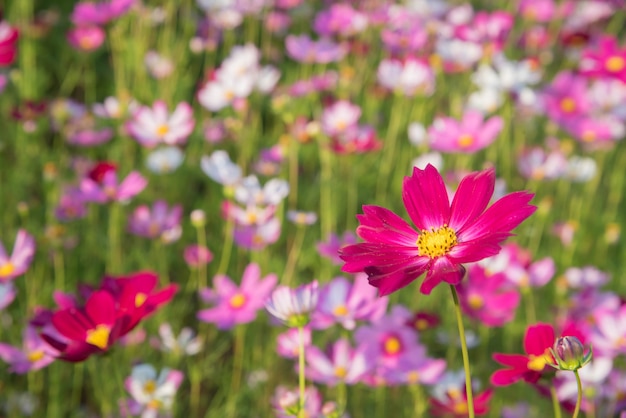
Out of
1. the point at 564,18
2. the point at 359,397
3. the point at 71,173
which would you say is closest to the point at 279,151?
the point at 71,173

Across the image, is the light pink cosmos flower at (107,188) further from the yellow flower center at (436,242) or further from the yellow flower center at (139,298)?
the yellow flower center at (436,242)

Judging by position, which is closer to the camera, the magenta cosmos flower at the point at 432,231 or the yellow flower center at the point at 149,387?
the magenta cosmos flower at the point at 432,231

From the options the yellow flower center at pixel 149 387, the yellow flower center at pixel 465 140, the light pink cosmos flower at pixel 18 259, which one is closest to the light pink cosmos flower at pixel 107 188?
the light pink cosmos flower at pixel 18 259

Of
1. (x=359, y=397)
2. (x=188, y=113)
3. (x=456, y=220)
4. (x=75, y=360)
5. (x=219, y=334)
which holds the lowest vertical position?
(x=219, y=334)

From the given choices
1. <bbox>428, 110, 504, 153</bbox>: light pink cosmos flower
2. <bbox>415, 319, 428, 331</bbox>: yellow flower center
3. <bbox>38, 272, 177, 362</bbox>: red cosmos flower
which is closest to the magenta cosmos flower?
<bbox>38, 272, 177, 362</bbox>: red cosmos flower

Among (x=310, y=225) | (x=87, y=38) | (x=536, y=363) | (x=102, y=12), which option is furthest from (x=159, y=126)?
(x=536, y=363)

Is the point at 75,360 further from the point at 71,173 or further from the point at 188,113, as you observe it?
the point at 71,173

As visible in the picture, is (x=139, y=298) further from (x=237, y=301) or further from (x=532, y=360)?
(x=532, y=360)

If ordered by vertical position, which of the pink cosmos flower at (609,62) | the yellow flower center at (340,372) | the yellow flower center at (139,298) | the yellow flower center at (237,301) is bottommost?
the yellow flower center at (237,301)
